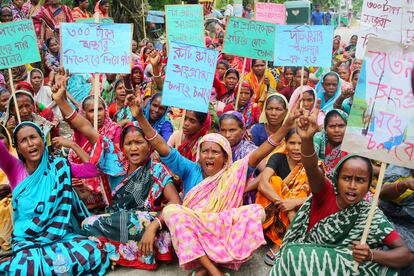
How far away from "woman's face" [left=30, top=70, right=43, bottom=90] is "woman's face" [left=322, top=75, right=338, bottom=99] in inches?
173

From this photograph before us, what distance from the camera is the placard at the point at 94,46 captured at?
4055 mm

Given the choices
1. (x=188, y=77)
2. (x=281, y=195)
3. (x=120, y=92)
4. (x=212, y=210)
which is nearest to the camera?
(x=212, y=210)

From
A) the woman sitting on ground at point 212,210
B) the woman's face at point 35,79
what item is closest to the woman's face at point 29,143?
the woman sitting on ground at point 212,210

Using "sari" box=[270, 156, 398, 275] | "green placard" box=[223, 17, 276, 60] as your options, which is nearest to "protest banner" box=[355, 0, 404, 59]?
"green placard" box=[223, 17, 276, 60]

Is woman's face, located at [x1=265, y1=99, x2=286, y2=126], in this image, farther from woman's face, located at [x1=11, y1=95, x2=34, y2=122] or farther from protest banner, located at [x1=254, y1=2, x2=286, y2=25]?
protest banner, located at [x1=254, y1=2, x2=286, y2=25]

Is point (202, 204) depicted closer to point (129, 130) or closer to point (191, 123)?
point (129, 130)

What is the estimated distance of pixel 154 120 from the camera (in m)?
5.05

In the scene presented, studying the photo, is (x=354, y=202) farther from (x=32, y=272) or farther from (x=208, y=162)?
(x=32, y=272)

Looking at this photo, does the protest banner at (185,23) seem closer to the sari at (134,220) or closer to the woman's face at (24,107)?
the woman's face at (24,107)

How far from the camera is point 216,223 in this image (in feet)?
10.5

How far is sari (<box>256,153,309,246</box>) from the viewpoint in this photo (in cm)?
365

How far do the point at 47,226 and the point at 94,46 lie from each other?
69.6 inches

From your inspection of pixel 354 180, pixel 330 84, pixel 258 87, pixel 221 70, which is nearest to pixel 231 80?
pixel 258 87

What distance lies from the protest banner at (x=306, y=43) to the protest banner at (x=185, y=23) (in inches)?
45.4
